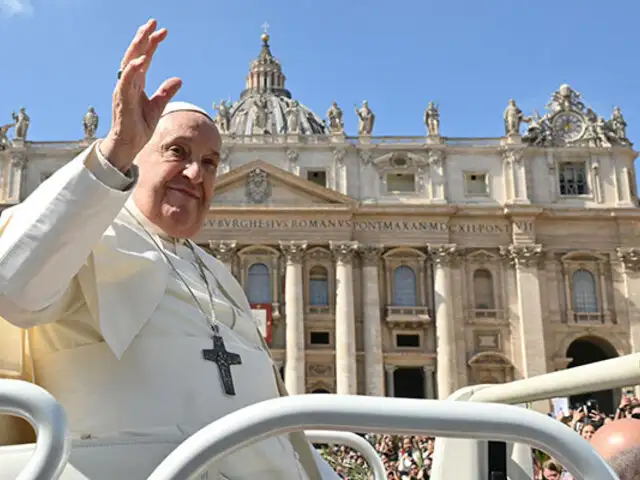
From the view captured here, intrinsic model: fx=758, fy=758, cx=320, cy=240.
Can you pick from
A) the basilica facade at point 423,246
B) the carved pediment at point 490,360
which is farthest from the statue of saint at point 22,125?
the carved pediment at point 490,360

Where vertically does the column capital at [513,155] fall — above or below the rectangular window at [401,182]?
above

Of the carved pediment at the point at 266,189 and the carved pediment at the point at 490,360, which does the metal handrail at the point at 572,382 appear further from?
the carved pediment at the point at 266,189

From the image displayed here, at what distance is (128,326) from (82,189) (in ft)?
1.59

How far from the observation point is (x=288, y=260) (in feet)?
98.1

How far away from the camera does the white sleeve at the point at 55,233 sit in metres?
1.76

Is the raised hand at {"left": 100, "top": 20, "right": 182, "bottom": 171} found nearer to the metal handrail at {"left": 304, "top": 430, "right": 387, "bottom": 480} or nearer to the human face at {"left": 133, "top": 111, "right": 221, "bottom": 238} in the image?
the human face at {"left": 133, "top": 111, "right": 221, "bottom": 238}

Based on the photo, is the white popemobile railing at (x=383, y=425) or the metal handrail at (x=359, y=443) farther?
the metal handrail at (x=359, y=443)

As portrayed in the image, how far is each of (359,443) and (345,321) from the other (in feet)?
86.7

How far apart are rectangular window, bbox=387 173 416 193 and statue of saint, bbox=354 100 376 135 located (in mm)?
2143

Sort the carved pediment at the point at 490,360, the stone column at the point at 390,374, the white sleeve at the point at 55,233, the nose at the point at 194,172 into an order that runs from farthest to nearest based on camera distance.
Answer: the carved pediment at the point at 490,360, the stone column at the point at 390,374, the nose at the point at 194,172, the white sleeve at the point at 55,233

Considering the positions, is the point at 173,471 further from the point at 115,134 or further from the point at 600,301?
the point at 600,301

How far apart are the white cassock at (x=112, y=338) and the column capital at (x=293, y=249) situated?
1075 inches

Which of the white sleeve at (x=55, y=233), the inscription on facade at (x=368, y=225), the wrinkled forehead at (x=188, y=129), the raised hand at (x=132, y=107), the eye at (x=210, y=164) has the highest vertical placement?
the inscription on facade at (x=368, y=225)

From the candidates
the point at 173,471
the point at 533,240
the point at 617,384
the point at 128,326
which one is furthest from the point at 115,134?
the point at 533,240
